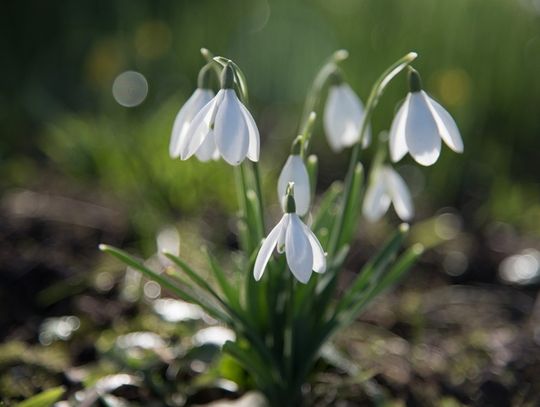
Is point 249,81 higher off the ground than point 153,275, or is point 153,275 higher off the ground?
point 249,81

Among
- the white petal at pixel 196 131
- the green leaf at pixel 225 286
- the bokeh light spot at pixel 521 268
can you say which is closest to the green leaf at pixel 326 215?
the green leaf at pixel 225 286

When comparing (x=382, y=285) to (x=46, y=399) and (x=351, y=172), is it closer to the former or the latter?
(x=351, y=172)

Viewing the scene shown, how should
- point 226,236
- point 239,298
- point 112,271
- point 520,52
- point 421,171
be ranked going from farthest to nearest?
point 520,52 < point 421,171 < point 226,236 < point 112,271 < point 239,298

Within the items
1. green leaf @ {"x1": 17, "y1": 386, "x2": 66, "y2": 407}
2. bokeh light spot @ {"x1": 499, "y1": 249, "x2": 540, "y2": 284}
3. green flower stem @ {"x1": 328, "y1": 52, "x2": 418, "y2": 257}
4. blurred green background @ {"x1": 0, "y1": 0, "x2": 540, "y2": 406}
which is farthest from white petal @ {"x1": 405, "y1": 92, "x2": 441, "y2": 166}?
bokeh light spot @ {"x1": 499, "y1": 249, "x2": 540, "y2": 284}

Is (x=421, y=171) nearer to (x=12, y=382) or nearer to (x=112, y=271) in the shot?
(x=112, y=271)

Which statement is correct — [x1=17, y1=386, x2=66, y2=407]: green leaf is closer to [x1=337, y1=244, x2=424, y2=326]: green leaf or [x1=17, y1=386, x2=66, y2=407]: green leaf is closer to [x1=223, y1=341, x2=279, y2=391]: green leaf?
[x1=223, y1=341, x2=279, y2=391]: green leaf

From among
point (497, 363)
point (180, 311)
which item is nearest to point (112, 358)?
point (180, 311)

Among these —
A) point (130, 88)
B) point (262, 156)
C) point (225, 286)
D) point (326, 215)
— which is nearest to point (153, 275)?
point (225, 286)
